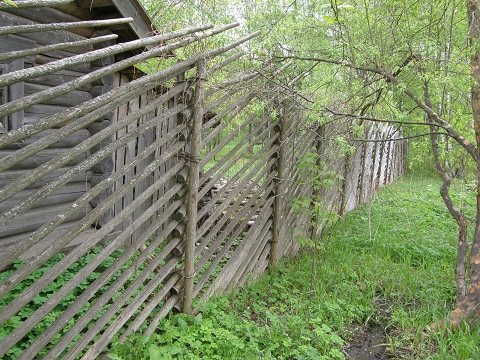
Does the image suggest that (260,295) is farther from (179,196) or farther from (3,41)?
(3,41)

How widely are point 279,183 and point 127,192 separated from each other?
2.13 meters

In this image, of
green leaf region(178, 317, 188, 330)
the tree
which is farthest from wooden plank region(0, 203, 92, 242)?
the tree

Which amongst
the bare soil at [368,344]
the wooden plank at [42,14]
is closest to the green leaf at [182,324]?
the bare soil at [368,344]

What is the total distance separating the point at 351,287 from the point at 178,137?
274 cm

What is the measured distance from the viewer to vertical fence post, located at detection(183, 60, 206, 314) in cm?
324

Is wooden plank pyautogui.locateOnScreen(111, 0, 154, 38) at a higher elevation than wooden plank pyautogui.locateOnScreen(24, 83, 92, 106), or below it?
higher

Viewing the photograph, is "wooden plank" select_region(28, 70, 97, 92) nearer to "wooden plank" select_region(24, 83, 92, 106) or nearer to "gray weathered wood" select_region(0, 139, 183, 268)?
Result: "wooden plank" select_region(24, 83, 92, 106)

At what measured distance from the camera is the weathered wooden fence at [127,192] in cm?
214

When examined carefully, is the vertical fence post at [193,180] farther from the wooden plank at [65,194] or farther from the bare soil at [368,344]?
the wooden plank at [65,194]

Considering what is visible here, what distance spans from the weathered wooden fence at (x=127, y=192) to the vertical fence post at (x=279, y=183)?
0.05 ft

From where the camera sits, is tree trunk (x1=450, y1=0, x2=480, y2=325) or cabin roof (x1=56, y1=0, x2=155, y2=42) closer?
tree trunk (x1=450, y1=0, x2=480, y2=325)

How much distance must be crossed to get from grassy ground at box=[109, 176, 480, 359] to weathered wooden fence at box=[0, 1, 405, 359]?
→ 0.86ft

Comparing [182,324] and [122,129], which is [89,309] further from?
[122,129]

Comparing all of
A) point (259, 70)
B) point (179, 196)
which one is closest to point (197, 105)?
point (179, 196)
